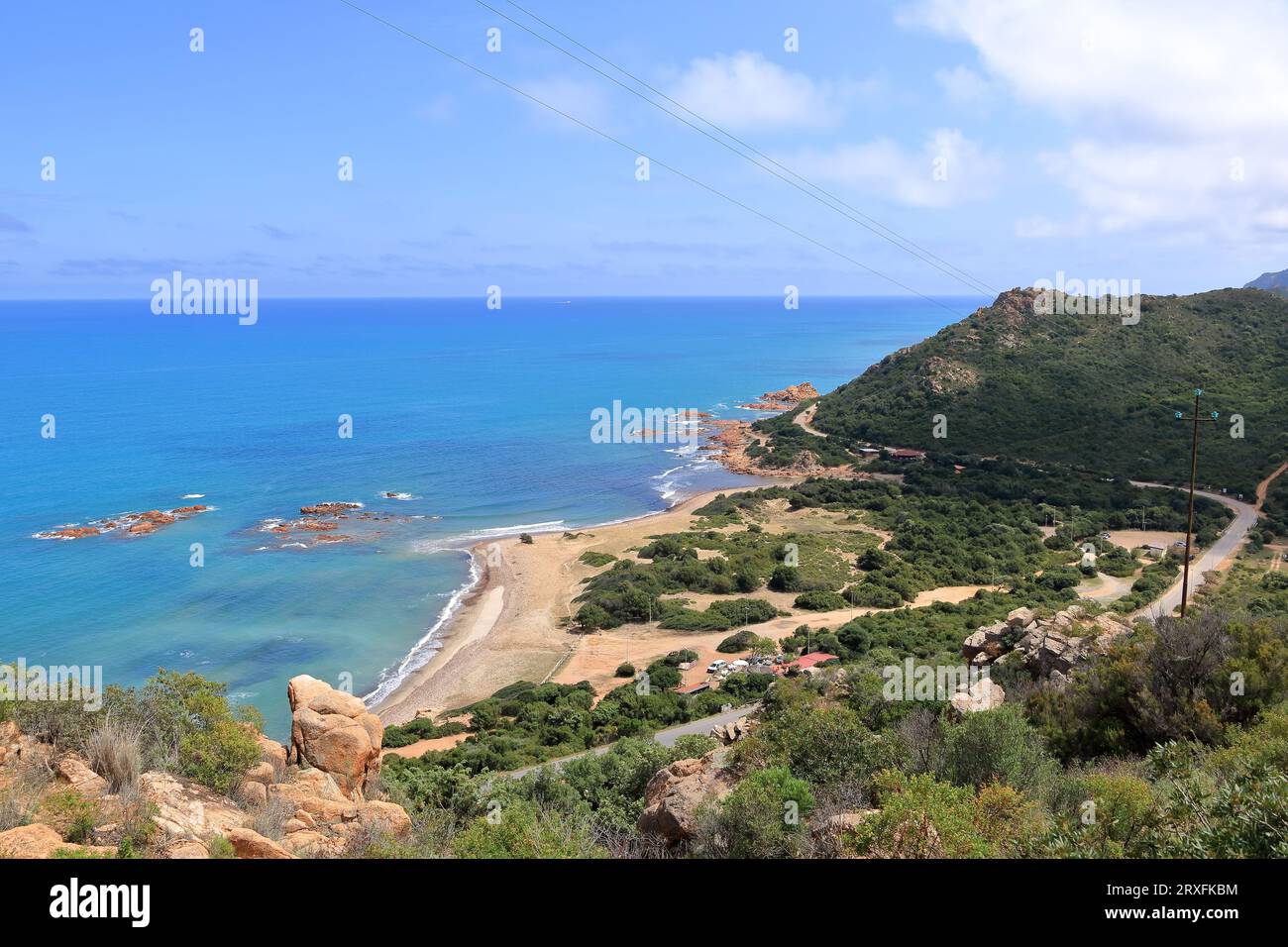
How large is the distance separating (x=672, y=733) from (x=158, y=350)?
5941 inches

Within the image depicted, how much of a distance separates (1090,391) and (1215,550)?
88.4ft

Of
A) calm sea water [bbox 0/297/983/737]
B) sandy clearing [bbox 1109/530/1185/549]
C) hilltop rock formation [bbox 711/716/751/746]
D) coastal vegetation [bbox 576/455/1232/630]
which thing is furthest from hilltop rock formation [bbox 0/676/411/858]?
sandy clearing [bbox 1109/530/1185/549]

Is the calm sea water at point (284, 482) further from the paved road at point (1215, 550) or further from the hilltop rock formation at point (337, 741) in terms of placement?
the paved road at point (1215, 550)

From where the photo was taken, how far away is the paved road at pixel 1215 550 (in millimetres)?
26158

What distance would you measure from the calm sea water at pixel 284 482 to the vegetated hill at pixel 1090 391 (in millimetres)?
15384

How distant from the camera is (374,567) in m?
39.5

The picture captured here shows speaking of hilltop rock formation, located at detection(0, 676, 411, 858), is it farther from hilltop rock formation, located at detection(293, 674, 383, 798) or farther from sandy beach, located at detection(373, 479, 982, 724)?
sandy beach, located at detection(373, 479, 982, 724)

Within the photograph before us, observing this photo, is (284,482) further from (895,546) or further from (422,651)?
(895,546)

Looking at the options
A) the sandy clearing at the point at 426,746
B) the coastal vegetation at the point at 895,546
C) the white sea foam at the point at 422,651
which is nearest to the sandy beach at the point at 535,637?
the white sea foam at the point at 422,651

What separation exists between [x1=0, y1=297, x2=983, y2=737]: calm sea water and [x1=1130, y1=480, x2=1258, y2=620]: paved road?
25.2 m

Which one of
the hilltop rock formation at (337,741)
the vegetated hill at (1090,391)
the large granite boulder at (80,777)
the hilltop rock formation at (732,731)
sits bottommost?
the hilltop rock formation at (732,731)

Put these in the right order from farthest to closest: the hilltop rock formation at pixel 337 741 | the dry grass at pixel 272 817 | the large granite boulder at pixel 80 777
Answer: the hilltop rock formation at pixel 337 741, the dry grass at pixel 272 817, the large granite boulder at pixel 80 777
